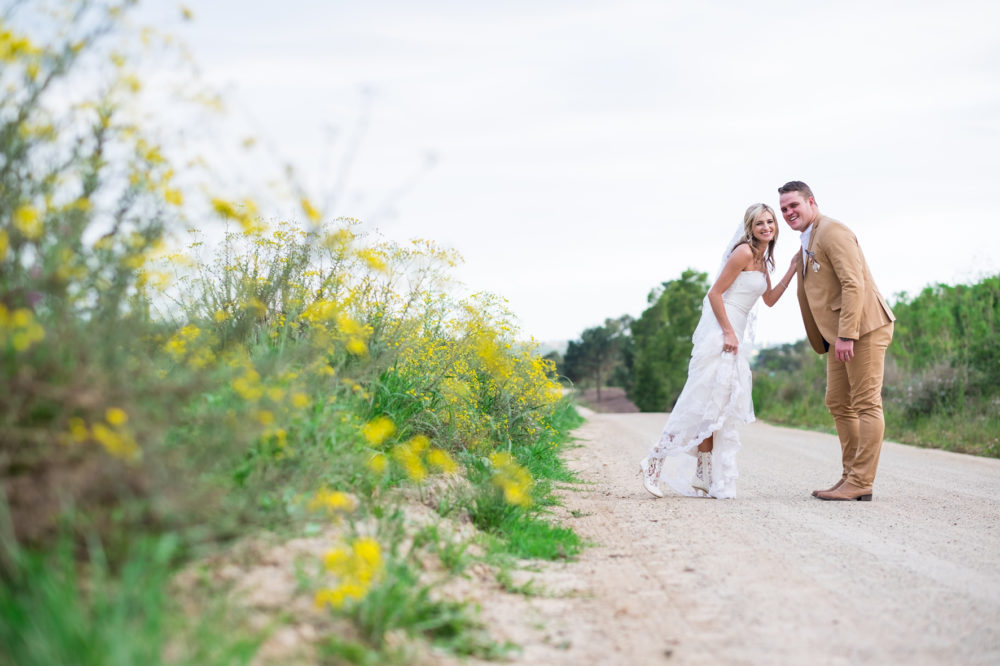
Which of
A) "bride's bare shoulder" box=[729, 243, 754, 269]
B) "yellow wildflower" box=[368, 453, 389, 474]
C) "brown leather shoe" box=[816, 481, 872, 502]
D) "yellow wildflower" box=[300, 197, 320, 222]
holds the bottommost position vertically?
"brown leather shoe" box=[816, 481, 872, 502]

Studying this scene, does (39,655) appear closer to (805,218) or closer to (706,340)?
(706,340)

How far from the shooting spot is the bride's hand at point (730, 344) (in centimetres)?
618

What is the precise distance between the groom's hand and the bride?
2.18ft

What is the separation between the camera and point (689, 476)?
20.5 feet

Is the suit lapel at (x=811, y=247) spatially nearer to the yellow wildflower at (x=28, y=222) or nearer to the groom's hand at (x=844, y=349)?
the groom's hand at (x=844, y=349)

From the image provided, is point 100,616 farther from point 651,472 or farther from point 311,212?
point 651,472

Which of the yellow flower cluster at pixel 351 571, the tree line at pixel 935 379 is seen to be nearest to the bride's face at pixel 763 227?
the tree line at pixel 935 379

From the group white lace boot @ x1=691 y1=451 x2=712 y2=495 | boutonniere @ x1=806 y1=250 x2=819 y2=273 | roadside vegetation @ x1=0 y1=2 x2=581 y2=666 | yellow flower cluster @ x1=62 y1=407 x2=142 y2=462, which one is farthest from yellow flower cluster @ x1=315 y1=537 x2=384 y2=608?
boutonniere @ x1=806 y1=250 x2=819 y2=273

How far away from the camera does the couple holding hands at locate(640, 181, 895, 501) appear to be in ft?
19.2

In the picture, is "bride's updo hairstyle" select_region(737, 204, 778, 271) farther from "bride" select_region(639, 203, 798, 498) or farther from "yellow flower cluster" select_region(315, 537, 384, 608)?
"yellow flower cluster" select_region(315, 537, 384, 608)

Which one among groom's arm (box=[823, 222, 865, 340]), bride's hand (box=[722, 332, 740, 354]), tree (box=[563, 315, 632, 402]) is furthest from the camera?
tree (box=[563, 315, 632, 402])

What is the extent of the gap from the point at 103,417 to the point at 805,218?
538 cm

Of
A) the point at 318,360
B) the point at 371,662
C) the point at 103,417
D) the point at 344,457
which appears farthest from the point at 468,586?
the point at 103,417

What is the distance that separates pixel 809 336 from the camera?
251 inches
